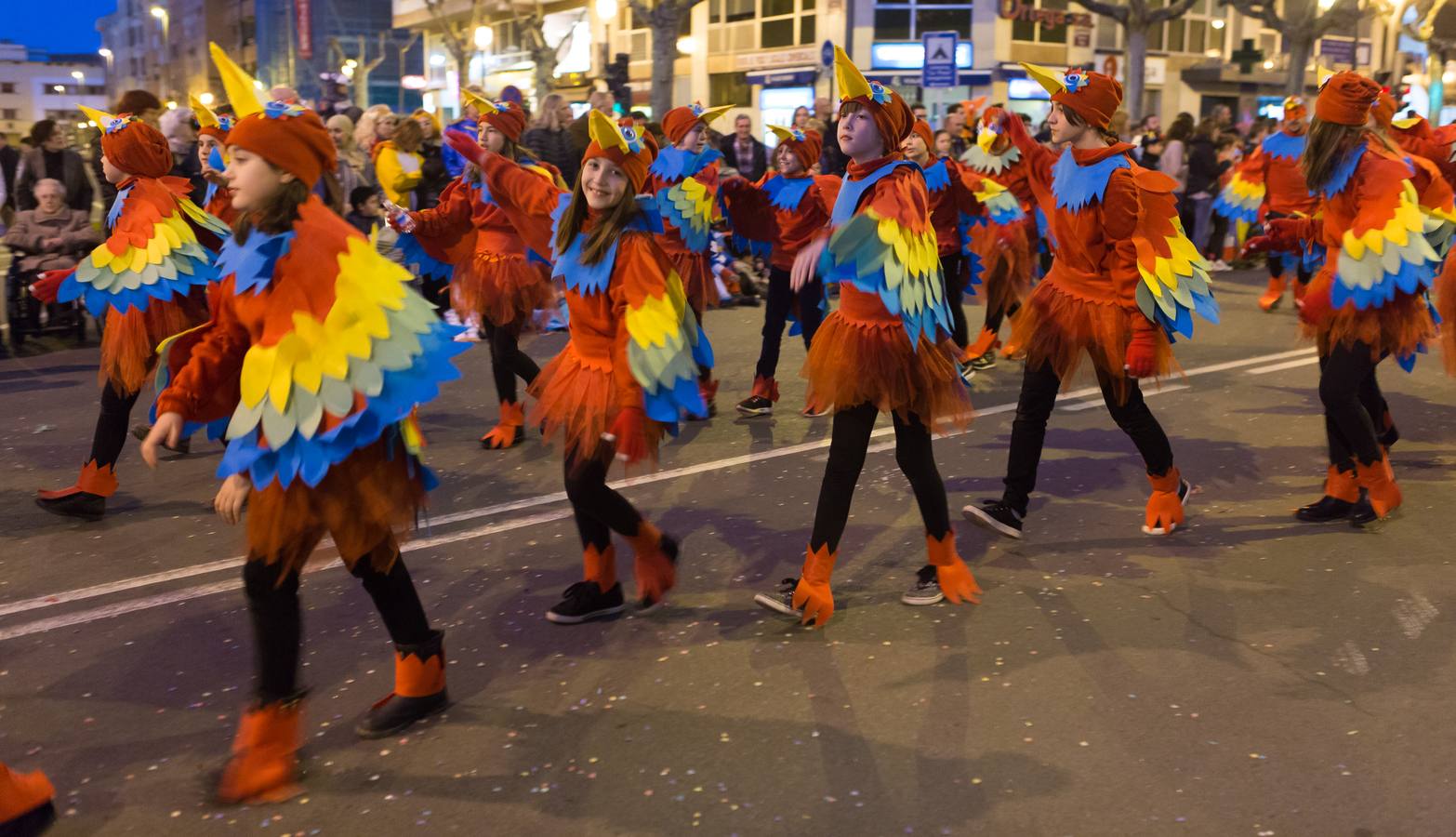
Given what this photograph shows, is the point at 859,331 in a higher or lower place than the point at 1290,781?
higher

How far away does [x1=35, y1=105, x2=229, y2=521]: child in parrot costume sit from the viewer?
19.3 ft

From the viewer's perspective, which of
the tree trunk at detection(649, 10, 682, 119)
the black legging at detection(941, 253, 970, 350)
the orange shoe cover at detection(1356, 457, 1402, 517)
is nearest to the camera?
the orange shoe cover at detection(1356, 457, 1402, 517)

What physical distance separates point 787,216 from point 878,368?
12.8ft

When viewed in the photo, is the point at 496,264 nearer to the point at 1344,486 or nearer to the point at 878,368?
the point at 878,368

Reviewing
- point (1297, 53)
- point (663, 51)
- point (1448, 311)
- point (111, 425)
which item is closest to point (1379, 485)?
point (1448, 311)

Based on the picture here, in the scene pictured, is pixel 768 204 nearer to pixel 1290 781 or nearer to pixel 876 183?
Result: pixel 876 183

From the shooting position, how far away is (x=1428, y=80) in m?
27.6

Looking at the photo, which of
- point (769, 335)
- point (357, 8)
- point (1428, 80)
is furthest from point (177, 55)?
point (769, 335)

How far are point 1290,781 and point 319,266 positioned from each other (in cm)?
304

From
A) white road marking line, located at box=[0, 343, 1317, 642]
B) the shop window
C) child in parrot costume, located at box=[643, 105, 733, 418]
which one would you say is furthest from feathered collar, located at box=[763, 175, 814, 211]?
the shop window

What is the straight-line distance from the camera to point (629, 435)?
4.20 metres

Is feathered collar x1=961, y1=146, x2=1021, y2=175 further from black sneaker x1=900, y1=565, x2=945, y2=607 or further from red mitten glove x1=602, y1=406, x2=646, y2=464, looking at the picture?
red mitten glove x1=602, y1=406, x2=646, y2=464

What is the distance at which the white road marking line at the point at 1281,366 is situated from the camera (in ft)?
31.8

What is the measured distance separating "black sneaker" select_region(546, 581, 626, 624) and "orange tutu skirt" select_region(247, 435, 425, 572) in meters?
1.24
